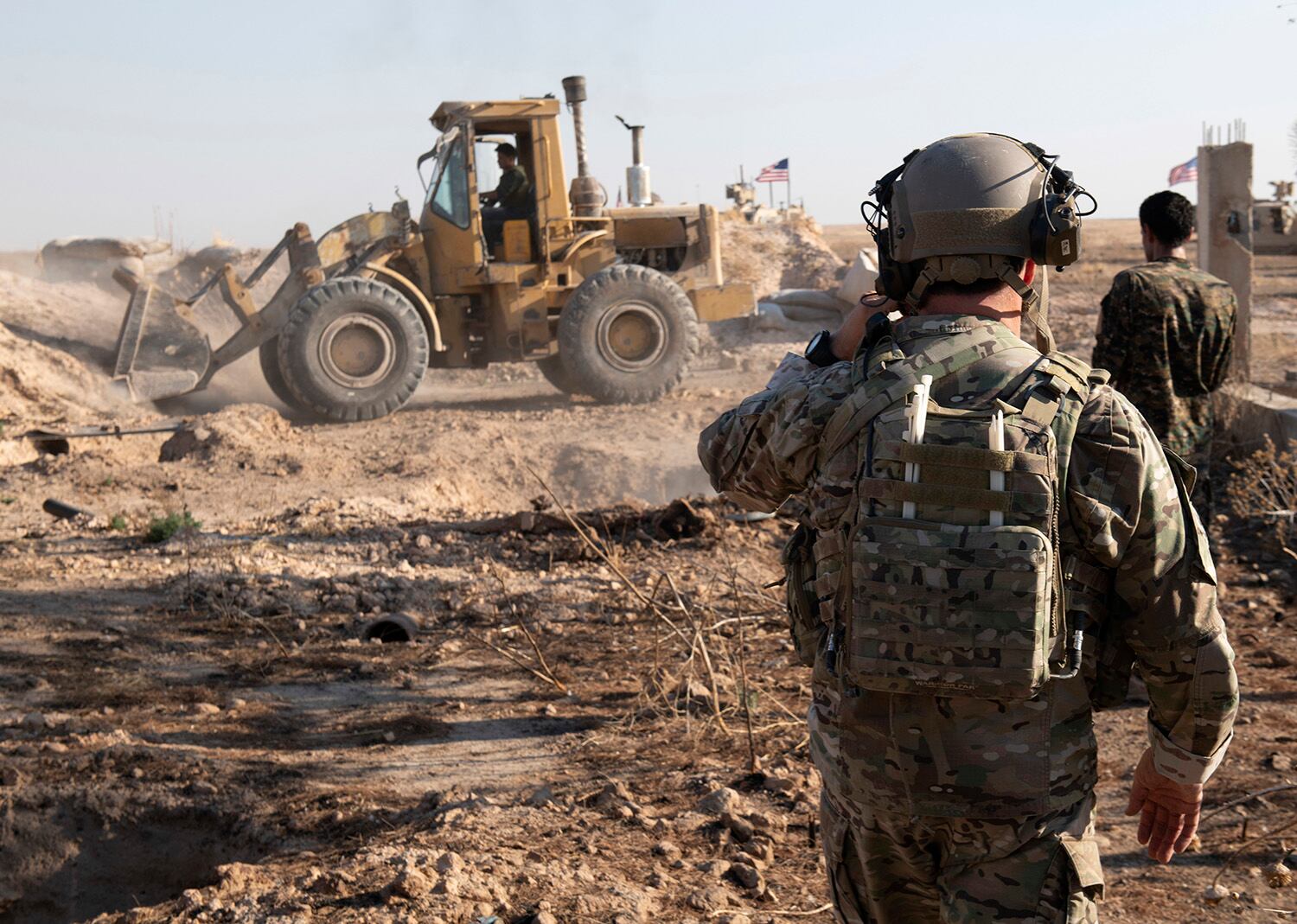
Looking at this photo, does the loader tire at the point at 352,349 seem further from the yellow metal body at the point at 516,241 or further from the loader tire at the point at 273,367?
the yellow metal body at the point at 516,241

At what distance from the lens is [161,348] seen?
10.6 m

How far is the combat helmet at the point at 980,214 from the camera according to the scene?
5.75ft

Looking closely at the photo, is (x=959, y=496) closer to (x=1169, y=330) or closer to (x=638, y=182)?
(x=1169, y=330)

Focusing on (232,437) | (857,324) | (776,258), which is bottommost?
(232,437)

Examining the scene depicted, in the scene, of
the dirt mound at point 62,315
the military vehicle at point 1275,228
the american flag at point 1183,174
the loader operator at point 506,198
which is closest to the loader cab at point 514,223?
the loader operator at point 506,198

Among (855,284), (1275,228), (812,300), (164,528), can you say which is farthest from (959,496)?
(1275,228)

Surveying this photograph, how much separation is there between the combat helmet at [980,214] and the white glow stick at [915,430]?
0.22m

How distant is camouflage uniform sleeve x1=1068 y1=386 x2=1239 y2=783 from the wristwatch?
42 cm

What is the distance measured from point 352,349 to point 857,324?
876 centimetres

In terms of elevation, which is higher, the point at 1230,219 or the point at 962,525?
the point at 1230,219

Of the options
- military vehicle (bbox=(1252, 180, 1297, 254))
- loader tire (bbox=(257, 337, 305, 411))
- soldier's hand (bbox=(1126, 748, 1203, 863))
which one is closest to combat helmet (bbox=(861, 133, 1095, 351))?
soldier's hand (bbox=(1126, 748, 1203, 863))

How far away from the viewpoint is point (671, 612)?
5.09 metres

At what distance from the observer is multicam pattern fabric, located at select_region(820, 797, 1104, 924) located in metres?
1.67

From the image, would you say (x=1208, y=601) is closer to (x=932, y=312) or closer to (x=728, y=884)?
(x=932, y=312)
